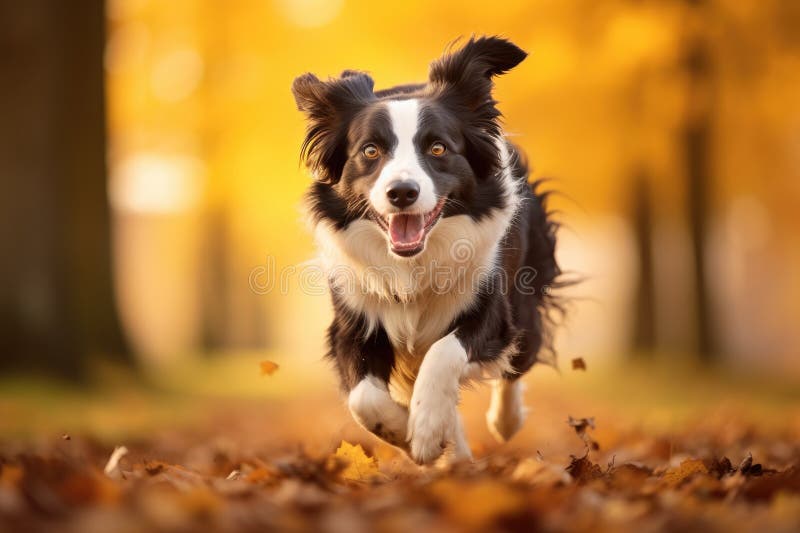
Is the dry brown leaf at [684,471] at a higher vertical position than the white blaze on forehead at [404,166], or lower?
lower

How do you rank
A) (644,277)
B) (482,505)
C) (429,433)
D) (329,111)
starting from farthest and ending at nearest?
(644,277), (329,111), (429,433), (482,505)

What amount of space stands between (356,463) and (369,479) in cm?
15

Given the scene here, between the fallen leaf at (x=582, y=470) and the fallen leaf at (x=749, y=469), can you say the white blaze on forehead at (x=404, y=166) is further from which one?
the fallen leaf at (x=749, y=469)

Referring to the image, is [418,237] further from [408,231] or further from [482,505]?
[482,505]

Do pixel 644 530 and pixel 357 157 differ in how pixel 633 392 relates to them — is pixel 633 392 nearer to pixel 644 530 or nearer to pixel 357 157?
pixel 357 157

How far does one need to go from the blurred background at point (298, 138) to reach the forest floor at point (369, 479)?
1.06 meters

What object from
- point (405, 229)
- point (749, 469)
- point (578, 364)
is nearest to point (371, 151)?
point (405, 229)

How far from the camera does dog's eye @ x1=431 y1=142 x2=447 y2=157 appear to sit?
4.49m

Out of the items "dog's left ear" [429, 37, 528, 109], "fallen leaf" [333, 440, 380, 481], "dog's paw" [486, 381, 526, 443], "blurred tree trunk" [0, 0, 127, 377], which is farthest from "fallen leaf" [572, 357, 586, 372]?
"blurred tree trunk" [0, 0, 127, 377]

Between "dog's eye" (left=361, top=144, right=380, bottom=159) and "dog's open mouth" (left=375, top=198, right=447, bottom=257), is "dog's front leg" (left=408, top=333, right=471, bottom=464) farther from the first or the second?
"dog's eye" (left=361, top=144, right=380, bottom=159)

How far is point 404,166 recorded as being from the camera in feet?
14.0

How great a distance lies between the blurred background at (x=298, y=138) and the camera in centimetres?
819

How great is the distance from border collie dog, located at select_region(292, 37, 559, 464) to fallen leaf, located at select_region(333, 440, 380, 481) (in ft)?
1.43

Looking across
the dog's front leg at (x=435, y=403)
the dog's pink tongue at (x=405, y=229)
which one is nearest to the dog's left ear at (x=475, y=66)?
the dog's pink tongue at (x=405, y=229)
